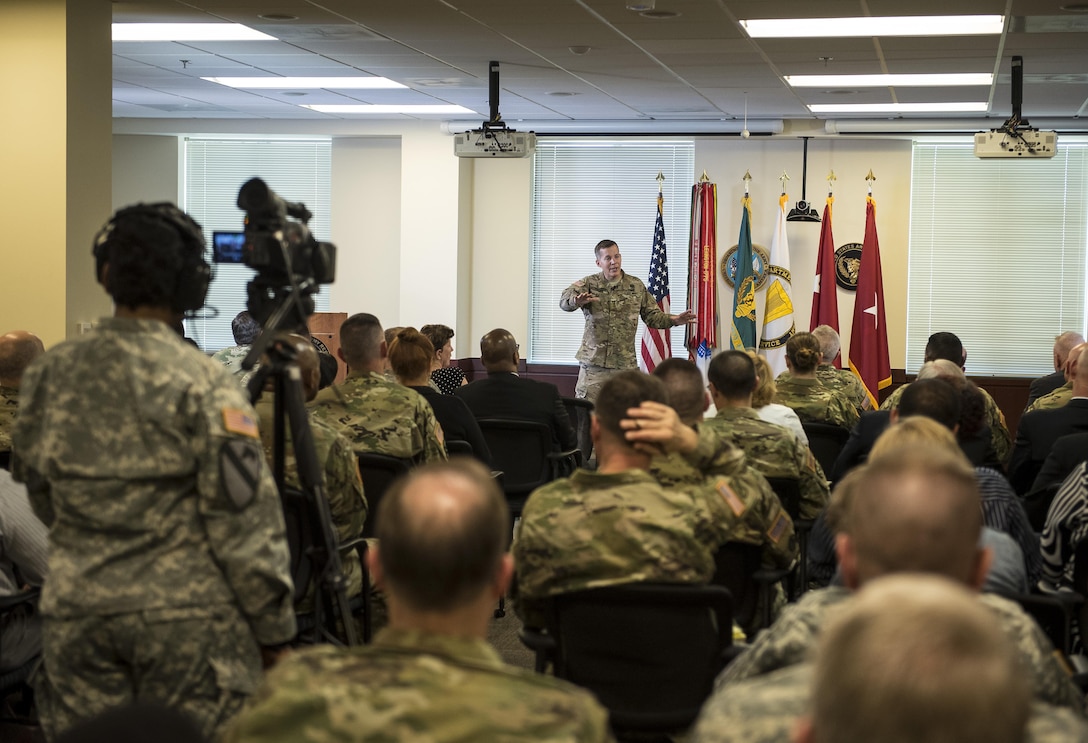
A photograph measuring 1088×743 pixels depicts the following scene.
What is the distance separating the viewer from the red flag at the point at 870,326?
35.4 feet

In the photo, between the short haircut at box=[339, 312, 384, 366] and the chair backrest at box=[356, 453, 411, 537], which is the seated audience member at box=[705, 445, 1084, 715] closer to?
the chair backrest at box=[356, 453, 411, 537]

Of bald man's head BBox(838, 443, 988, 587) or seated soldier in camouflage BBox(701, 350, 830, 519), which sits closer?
bald man's head BBox(838, 443, 988, 587)

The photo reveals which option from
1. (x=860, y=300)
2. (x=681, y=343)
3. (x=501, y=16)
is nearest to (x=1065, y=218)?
(x=860, y=300)

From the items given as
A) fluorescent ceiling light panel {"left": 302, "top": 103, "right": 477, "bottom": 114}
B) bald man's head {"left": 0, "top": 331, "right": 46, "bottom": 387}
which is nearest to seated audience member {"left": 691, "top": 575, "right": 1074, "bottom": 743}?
bald man's head {"left": 0, "top": 331, "right": 46, "bottom": 387}

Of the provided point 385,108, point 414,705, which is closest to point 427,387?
point 414,705

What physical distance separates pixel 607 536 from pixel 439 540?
1244 millimetres

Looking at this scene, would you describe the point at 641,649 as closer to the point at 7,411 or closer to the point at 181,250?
the point at 181,250

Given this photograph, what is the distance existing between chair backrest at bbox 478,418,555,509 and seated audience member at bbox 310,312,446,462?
103 cm

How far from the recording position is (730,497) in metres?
3.02

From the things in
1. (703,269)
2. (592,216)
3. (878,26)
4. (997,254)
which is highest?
(878,26)

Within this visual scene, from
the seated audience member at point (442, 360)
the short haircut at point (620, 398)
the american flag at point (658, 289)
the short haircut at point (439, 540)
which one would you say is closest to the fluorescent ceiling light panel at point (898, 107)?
the american flag at point (658, 289)

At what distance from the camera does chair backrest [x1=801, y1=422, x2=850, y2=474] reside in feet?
18.0

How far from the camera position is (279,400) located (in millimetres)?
2750

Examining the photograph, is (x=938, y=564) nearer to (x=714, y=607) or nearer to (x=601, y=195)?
(x=714, y=607)
